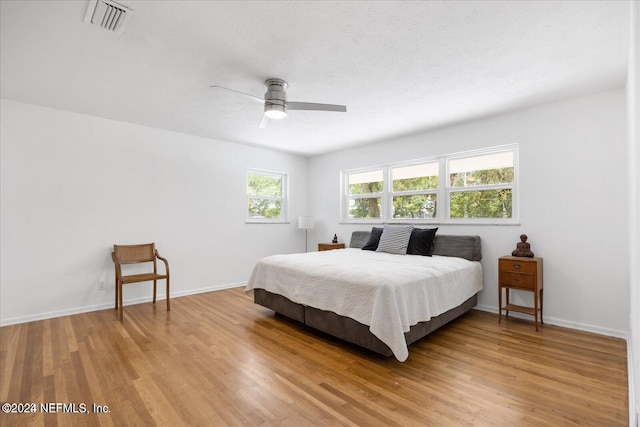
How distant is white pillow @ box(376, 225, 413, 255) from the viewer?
412 cm

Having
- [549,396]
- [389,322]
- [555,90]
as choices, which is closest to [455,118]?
[555,90]

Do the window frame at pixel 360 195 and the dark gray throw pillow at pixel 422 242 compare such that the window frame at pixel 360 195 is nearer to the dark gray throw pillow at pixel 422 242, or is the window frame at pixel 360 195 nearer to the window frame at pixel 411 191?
the window frame at pixel 411 191

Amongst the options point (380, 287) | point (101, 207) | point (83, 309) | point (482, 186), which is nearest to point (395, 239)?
point (482, 186)

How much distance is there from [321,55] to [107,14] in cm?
145

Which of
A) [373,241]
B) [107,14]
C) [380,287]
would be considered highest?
[107,14]

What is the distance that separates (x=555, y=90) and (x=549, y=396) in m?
2.81

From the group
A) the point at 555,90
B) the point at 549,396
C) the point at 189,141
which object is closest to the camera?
the point at 549,396

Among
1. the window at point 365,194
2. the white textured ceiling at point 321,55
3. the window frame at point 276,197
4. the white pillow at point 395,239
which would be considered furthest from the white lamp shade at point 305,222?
the white textured ceiling at point 321,55

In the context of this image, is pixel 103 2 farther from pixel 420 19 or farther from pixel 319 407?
pixel 319 407

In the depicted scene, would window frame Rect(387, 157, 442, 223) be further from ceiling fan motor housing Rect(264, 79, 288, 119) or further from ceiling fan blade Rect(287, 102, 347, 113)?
ceiling fan motor housing Rect(264, 79, 288, 119)

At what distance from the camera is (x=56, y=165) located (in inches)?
142

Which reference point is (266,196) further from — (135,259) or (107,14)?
(107,14)

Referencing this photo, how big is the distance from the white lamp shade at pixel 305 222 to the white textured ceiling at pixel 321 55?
2.46 m

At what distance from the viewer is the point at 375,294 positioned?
2.41 meters
